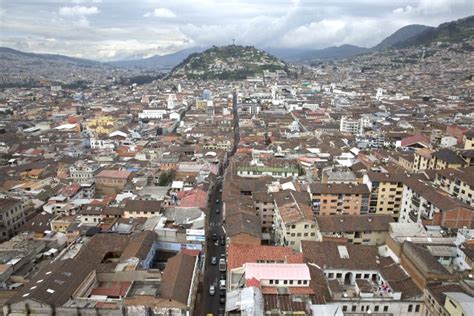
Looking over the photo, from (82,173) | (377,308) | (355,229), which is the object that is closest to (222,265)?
(355,229)

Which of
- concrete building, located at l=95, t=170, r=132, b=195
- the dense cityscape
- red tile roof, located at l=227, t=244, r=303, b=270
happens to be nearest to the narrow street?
the dense cityscape

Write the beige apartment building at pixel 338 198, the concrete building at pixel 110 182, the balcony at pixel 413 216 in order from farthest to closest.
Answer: the concrete building at pixel 110 182
the beige apartment building at pixel 338 198
the balcony at pixel 413 216

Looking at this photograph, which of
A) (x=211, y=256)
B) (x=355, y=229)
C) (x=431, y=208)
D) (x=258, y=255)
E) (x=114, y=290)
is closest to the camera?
(x=114, y=290)

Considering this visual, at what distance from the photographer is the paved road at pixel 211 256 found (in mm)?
32000

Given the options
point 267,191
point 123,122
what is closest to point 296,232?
point 267,191

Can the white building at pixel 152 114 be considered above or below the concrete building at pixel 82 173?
above

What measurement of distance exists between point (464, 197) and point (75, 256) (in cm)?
4459

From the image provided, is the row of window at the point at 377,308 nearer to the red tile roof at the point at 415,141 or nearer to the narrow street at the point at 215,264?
the narrow street at the point at 215,264

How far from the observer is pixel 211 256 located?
130ft

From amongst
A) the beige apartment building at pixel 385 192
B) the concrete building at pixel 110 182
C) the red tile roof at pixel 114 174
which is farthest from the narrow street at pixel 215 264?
the beige apartment building at pixel 385 192

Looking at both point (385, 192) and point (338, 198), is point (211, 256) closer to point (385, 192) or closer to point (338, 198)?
point (338, 198)

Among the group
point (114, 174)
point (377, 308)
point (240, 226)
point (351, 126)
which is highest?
point (351, 126)

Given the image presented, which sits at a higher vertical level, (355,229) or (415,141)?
(415,141)

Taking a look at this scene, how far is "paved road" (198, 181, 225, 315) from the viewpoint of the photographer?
A: 3200 cm
